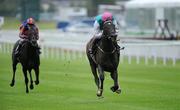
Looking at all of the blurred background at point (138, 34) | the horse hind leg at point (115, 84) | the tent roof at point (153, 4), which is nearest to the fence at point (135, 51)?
the blurred background at point (138, 34)

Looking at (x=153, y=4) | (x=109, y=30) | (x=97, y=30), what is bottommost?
(x=153, y=4)

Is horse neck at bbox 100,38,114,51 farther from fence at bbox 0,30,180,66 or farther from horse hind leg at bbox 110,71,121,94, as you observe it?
fence at bbox 0,30,180,66

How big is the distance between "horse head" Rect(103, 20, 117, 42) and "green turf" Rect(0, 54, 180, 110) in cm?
138

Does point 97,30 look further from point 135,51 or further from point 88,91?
point 135,51

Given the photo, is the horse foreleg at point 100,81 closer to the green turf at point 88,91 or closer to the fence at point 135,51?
the green turf at point 88,91

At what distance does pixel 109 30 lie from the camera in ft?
54.2

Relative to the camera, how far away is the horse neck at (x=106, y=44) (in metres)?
16.9

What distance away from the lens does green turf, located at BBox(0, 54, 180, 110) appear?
15.7 metres

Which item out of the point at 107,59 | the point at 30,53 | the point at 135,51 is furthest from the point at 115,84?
the point at 135,51

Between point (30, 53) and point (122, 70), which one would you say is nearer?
point (30, 53)

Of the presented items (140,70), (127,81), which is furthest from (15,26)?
(127,81)

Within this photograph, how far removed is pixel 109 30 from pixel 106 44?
57 cm

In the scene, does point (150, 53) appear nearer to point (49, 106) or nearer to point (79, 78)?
point (79, 78)

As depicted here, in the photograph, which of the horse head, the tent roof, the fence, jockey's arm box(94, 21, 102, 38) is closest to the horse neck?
the horse head
